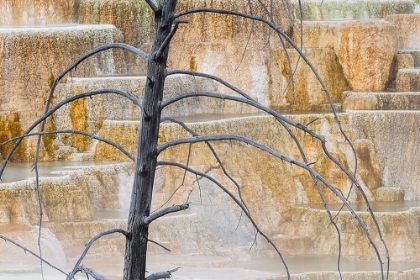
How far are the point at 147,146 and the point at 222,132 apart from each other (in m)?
11.7

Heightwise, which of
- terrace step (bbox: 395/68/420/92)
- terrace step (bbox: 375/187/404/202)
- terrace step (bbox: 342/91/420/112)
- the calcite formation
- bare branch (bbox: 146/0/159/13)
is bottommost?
terrace step (bbox: 375/187/404/202)

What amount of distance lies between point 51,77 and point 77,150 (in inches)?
49.6

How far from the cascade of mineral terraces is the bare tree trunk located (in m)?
7.38

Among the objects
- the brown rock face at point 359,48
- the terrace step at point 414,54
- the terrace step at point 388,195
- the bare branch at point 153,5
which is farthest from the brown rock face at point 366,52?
the bare branch at point 153,5

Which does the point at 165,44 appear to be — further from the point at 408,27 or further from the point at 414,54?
the point at 408,27

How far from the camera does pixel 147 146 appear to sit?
1738 mm

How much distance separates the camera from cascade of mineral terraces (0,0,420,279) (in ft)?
36.7

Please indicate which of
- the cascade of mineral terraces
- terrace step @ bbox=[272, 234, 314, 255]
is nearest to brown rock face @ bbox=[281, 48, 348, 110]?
the cascade of mineral terraces

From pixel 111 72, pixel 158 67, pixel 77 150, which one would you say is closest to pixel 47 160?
pixel 77 150

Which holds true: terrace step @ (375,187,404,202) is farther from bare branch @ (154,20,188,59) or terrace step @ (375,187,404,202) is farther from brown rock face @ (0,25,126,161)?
bare branch @ (154,20,188,59)

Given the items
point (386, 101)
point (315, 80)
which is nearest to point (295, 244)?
point (386, 101)

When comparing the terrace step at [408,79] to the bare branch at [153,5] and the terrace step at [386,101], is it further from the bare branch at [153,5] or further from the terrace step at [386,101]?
the bare branch at [153,5]

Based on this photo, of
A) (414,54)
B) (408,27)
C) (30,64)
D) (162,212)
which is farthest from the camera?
(408,27)

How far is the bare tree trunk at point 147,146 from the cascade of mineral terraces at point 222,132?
738 centimetres
